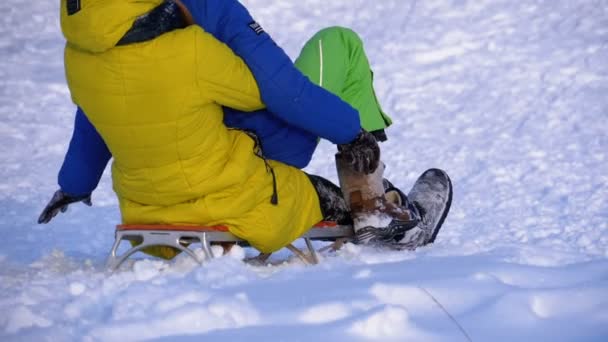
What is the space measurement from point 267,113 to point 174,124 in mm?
470

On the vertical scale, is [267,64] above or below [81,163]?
above

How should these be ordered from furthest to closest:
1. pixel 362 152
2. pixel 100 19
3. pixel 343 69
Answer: pixel 343 69
pixel 362 152
pixel 100 19

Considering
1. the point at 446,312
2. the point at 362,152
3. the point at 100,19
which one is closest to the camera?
the point at 446,312

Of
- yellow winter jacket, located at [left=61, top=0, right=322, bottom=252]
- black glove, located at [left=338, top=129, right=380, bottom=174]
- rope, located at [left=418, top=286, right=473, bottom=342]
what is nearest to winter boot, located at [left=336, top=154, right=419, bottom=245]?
black glove, located at [left=338, top=129, right=380, bottom=174]

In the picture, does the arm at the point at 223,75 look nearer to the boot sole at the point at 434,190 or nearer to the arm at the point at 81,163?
the arm at the point at 81,163

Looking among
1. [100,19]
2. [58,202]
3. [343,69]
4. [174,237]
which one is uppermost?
[100,19]

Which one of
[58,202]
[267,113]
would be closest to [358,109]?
[267,113]

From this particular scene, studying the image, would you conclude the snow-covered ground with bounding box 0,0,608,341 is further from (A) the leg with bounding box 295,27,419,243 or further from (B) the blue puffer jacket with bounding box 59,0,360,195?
(B) the blue puffer jacket with bounding box 59,0,360,195

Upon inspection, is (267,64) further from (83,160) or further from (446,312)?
(446,312)

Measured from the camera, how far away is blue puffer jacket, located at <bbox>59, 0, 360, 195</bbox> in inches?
109

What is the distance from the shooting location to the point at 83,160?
10.3 ft

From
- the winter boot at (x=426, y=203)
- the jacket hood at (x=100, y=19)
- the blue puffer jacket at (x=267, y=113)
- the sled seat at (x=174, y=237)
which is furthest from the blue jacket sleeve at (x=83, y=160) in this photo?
the winter boot at (x=426, y=203)

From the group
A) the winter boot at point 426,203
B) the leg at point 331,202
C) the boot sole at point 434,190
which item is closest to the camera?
the leg at point 331,202

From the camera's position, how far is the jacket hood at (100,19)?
249cm
